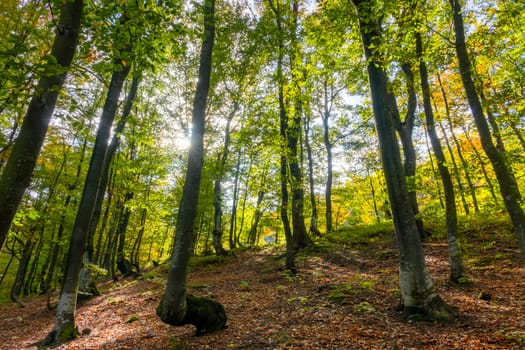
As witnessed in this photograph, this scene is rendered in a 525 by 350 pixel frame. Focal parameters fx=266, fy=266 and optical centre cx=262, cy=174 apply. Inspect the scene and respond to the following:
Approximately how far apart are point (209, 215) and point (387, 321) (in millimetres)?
18359

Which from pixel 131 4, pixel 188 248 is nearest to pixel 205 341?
pixel 188 248

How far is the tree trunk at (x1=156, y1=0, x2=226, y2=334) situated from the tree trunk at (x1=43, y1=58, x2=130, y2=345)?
211 centimetres

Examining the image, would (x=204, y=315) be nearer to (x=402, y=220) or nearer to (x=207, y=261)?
(x=402, y=220)

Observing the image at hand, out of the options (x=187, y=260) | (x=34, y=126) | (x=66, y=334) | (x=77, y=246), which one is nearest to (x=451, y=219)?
(x=187, y=260)

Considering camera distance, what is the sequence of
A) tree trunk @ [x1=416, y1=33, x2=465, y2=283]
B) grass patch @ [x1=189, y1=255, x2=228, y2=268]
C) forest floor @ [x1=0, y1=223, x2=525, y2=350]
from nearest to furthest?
forest floor @ [x1=0, y1=223, x2=525, y2=350], tree trunk @ [x1=416, y1=33, x2=465, y2=283], grass patch @ [x1=189, y1=255, x2=228, y2=268]

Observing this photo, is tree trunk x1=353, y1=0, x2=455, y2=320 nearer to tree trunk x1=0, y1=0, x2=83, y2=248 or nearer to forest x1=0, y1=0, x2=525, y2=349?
forest x1=0, y1=0, x2=525, y2=349

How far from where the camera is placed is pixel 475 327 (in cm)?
479

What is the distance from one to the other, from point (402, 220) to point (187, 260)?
15.2 ft

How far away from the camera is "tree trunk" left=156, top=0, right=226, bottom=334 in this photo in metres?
5.22

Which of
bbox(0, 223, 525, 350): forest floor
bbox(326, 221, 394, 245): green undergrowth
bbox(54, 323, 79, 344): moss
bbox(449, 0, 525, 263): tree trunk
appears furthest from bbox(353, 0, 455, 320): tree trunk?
bbox(326, 221, 394, 245): green undergrowth

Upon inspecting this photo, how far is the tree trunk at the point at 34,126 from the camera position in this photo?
2.42 m

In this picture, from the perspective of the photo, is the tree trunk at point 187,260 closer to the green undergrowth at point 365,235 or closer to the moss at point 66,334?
the moss at point 66,334

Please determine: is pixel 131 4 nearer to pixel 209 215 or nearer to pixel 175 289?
pixel 175 289

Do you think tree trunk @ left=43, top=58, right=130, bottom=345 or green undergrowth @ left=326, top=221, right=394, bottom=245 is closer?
tree trunk @ left=43, top=58, right=130, bottom=345
